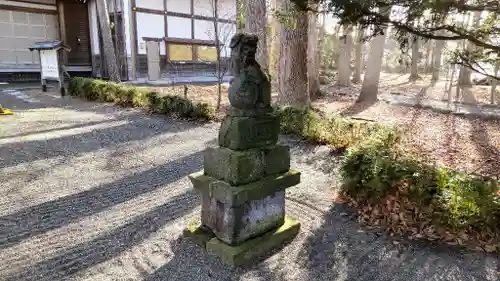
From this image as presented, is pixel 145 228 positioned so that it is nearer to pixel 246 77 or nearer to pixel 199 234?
pixel 199 234

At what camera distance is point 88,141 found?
6164 mm

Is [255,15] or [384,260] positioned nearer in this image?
[384,260]

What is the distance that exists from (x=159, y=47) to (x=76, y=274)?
1504 cm

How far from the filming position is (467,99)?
529 inches

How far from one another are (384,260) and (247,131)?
1.53m

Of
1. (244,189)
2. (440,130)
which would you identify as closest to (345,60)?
(440,130)

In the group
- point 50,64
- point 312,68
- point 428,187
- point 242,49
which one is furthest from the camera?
point 312,68

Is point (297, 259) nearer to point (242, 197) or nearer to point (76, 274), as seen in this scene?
point (242, 197)

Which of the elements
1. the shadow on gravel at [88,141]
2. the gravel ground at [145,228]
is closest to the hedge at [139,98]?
the shadow on gravel at [88,141]

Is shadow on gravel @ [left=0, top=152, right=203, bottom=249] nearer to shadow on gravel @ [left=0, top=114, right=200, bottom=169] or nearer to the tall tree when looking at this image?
shadow on gravel @ [left=0, top=114, right=200, bottom=169]

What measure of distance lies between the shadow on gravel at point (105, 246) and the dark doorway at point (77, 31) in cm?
1519

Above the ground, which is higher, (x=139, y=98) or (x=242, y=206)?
(x=139, y=98)

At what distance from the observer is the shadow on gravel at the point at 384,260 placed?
2.61 meters

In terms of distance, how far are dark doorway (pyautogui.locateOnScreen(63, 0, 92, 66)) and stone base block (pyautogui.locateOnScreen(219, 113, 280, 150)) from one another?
15972 mm
